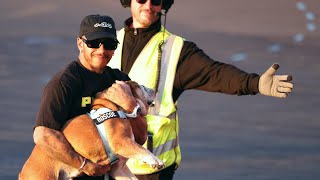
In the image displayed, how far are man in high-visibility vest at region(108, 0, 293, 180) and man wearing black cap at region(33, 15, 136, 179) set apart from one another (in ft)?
11.4

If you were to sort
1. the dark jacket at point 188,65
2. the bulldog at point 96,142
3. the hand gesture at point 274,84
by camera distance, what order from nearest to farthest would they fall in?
the bulldog at point 96,142, the hand gesture at point 274,84, the dark jacket at point 188,65

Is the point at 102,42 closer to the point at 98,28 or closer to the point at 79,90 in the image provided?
the point at 98,28

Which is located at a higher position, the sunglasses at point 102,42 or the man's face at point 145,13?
the sunglasses at point 102,42

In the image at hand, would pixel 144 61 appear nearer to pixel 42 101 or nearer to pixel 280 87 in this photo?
pixel 280 87

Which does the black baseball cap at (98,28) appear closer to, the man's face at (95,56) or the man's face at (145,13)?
the man's face at (95,56)

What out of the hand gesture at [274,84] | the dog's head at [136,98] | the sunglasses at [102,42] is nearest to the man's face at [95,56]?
the sunglasses at [102,42]

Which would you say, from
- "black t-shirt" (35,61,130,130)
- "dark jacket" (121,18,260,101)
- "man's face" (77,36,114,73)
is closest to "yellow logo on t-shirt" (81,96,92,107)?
"black t-shirt" (35,61,130,130)

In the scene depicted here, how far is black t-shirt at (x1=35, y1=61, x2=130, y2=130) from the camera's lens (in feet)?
24.5

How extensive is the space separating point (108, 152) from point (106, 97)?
0.53m

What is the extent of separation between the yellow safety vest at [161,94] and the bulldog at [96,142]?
11.9 feet

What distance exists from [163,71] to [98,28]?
3850 mm

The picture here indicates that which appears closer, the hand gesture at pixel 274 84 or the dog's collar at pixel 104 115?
the dog's collar at pixel 104 115

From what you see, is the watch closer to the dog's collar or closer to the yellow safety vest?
the dog's collar

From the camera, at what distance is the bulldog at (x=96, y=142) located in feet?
24.1
